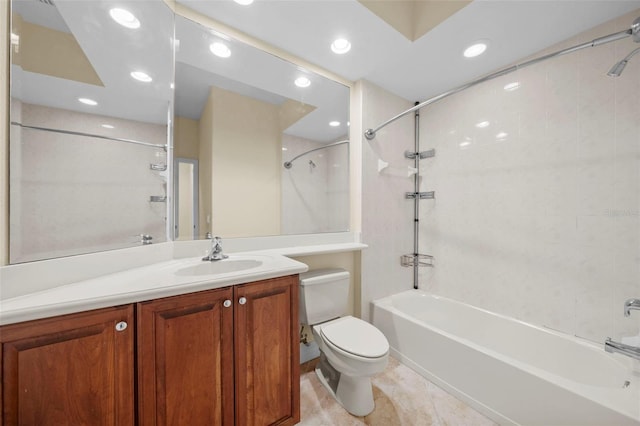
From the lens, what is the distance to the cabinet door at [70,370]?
644 mm

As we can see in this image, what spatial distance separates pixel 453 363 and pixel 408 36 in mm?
2240

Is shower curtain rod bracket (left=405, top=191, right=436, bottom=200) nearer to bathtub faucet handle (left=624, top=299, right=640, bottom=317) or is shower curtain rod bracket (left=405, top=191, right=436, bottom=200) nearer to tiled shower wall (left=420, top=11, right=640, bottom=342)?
tiled shower wall (left=420, top=11, right=640, bottom=342)

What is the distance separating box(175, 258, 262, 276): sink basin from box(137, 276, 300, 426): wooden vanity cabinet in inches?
13.4

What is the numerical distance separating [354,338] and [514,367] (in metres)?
0.87

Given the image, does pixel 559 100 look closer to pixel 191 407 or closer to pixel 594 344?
pixel 594 344

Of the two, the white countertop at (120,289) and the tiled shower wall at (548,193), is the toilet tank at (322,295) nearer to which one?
the white countertop at (120,289)

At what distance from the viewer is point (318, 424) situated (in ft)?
4.25

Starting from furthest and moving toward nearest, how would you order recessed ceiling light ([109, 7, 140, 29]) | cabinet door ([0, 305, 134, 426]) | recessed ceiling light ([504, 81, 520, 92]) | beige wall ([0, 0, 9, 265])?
recessed ceiling light ([504, 81, 520, 92]) → recessed ceiling light ([109, 7, 140, 29]) → beige wall ([0, 0, 9, 265]) → cabinet door ([0, 305, 134, 426])

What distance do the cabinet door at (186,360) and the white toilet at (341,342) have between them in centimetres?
62

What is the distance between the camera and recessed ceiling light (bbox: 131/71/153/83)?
3.93 feet

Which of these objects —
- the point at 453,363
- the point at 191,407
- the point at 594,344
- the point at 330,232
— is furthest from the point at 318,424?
the point at 594,344

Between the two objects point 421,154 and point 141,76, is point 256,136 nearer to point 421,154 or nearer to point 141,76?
point 141,76

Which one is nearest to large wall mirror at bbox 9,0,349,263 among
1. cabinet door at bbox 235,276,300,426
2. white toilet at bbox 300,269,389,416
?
white toilet at bbox 300,269,389,416

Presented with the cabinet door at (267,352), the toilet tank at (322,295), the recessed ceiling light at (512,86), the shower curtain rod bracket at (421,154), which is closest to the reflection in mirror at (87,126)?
the cabinet door at (267,352)
